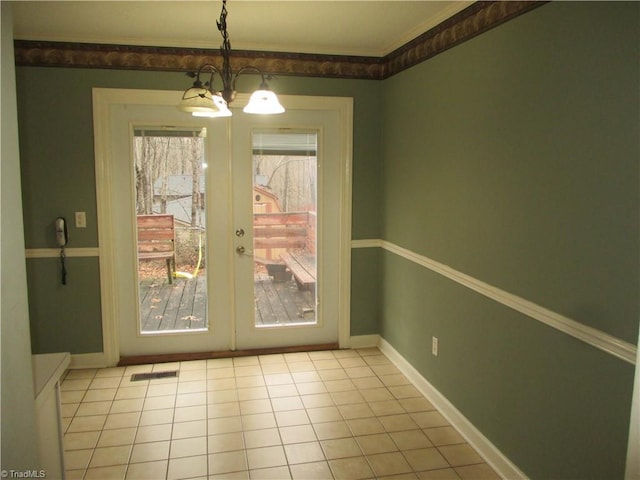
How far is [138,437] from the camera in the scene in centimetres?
274

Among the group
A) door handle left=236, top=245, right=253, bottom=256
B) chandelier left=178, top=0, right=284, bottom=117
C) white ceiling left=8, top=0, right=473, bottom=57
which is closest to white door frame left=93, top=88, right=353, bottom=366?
white ceiling left=8, top=0, right=473, bottom=57

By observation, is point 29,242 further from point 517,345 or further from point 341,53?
point 517,345

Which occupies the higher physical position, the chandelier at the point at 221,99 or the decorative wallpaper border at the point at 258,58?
the decorative wallpaper border at the point at 258,58

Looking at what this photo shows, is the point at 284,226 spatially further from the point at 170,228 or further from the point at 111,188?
the point at 111,188

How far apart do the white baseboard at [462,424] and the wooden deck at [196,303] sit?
879 mm

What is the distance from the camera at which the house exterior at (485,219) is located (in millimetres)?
1664

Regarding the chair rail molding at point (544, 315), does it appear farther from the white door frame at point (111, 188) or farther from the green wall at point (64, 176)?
the green wall at point (64, 176)

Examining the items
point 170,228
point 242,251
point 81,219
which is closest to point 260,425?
point 242,251

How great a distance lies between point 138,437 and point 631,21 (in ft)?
9.71

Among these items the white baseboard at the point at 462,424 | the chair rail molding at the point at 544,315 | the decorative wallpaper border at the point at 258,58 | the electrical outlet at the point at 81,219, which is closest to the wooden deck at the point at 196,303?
the electrical outlet at the point at 81,219

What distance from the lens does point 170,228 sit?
3760 millimetres

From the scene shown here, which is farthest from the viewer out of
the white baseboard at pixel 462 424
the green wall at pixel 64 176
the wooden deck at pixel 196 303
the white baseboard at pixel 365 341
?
the white baseboard at pixel 365 341

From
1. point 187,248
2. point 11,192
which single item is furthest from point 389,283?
point 11,192

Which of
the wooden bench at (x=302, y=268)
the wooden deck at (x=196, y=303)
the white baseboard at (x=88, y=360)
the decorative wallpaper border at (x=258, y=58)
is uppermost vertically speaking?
→ the decorative wallpaper border at (x=258, y=58)
